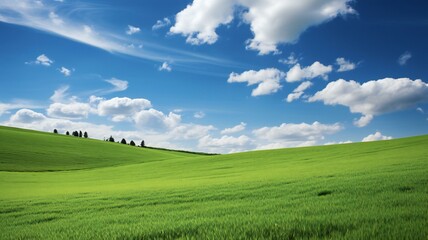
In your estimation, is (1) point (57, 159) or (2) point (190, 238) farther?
(1) point (57, 159)

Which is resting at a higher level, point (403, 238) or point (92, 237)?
point (403, 238)

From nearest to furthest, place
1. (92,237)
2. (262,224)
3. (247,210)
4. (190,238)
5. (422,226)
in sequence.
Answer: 1. (422,226)
2. (190,238)
3. (262,224)
4. (92,237)
5. (247,210)

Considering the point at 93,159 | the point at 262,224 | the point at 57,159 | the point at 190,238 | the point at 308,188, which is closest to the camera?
the point at 190,238

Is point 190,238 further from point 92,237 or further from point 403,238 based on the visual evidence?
point 403,238

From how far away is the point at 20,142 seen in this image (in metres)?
75.8

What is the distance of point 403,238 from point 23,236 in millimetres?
6834

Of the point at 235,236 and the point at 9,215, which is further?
the point at 9,215

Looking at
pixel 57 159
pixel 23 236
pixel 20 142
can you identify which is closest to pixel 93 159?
pixel 57 159

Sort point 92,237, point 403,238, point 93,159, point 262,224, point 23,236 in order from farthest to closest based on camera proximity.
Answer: point 93,159 → point 23,236 → point 92,237 → point 262,224 → point 403,238

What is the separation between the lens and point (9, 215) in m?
11.2

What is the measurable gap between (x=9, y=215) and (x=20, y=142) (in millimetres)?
74969

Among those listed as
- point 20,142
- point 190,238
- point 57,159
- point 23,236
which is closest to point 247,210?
point 190,238

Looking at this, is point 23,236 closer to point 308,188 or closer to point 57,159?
point 308,188

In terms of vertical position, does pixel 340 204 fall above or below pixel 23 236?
above
